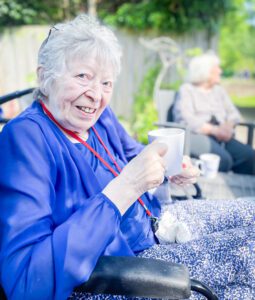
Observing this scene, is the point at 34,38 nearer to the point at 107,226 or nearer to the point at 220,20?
the point at 220,20

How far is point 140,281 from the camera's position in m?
0.97

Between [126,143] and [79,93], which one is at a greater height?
[79,93]

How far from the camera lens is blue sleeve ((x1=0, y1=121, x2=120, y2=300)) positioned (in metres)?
0.99

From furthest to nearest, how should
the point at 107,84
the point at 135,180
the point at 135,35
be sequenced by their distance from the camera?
the point at 135,35, the point at 107,84, the point at 135,180

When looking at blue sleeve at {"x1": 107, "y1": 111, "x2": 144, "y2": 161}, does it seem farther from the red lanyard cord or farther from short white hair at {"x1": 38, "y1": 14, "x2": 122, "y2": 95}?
short white hair at {"x1": 38, "y1": 14, "x2": 122, "y2": 95}

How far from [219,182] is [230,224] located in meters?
1.15

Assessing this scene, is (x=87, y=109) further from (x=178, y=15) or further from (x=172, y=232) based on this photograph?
(x=178, y=15)

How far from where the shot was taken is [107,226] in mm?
1075

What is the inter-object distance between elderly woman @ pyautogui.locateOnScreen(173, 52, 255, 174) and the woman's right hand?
7.56 feet

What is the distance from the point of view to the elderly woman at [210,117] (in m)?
3.49

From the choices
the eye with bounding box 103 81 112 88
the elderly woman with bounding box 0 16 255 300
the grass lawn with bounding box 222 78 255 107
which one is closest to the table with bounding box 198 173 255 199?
the elderly woman with bounding box 0 16 255 300

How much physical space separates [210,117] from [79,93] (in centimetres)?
285

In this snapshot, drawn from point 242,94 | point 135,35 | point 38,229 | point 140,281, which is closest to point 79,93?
point 38,229

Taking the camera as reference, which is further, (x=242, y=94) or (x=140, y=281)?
(x=242, y=94)
